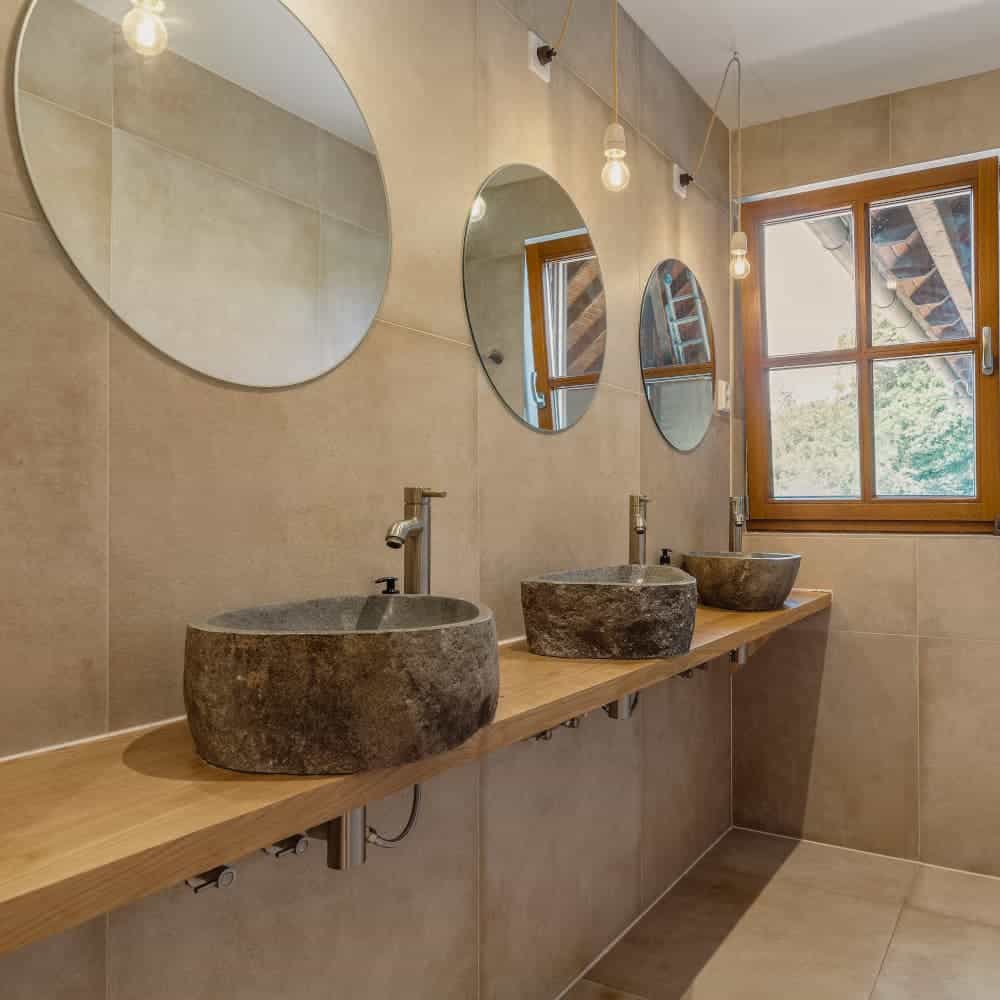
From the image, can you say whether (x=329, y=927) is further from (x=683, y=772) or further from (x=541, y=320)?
(x=683, y=772)

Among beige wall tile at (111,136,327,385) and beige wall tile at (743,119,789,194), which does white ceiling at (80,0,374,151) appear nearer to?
beige wall tile at (111,136,327,385)

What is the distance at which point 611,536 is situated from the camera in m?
2.25

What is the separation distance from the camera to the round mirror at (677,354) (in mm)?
2465

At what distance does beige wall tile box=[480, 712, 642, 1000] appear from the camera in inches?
69.8

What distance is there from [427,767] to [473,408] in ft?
2.94

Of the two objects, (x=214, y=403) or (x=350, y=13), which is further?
(x=350, y=13)

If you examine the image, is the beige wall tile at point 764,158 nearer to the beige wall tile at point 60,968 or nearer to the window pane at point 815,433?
the window pane at point 815,433

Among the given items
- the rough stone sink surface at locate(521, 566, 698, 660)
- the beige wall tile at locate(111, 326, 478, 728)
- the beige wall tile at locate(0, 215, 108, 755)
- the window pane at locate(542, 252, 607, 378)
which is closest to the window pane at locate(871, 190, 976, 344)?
the window pane at locate(542, 252, 607, 378)

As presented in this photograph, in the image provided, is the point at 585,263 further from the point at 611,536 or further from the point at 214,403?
the point at 214,403

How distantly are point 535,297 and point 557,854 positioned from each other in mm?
1293

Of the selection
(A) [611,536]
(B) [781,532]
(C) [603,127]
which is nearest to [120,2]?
(C) [603,127]

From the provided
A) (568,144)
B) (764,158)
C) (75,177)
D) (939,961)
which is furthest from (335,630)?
(764,158)

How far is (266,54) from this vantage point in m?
1.28

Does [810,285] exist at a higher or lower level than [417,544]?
higher
